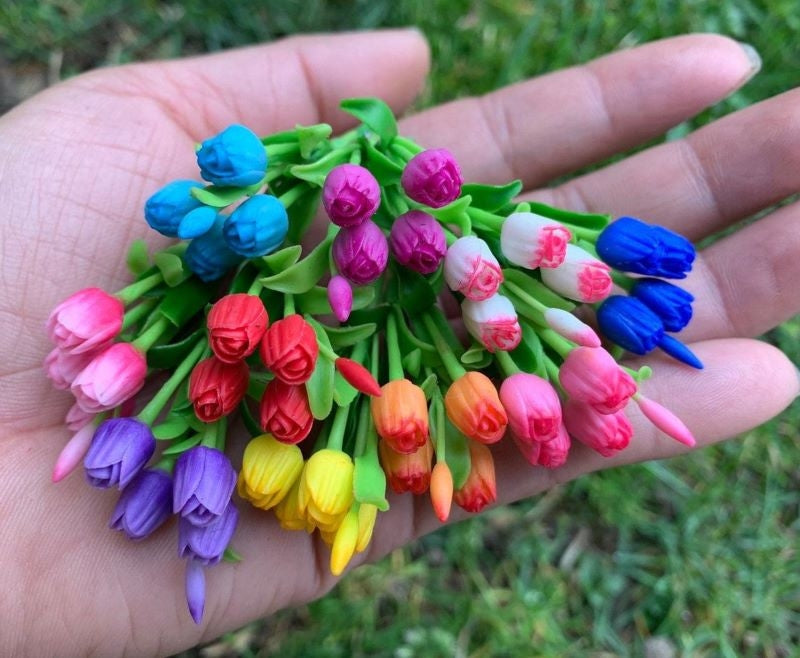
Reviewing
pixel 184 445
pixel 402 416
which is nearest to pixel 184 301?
pixel 184 445

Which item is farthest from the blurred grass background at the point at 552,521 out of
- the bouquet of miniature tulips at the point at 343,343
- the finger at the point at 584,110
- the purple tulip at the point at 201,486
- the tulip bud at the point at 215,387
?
the tulip bud at the point at 215,387

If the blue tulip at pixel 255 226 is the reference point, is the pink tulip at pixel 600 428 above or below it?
below

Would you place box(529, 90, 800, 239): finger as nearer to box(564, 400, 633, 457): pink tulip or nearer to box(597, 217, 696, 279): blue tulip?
box(597, 217, 696, 279): blue tulip

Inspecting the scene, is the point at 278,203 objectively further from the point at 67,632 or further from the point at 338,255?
the point at 67,632

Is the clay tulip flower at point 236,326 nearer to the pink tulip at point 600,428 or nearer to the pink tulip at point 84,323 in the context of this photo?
the pink tulip at point 84,323

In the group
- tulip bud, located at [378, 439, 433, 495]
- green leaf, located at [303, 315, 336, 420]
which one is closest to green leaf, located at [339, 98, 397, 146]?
green leaf, located at [303, 315, 336, 420]

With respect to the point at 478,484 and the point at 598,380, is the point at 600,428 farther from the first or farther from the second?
the point at 478,484

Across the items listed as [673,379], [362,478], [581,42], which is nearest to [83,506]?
[362,478]

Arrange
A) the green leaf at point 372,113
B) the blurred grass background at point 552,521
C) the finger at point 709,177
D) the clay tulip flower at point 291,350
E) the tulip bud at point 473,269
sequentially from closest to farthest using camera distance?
the clay tulip flower at point 291,350
the tulip bud at point 473,269
the green leaf at point 372,113
the finger at point 709,177
the blurred grass background at point 552,521
